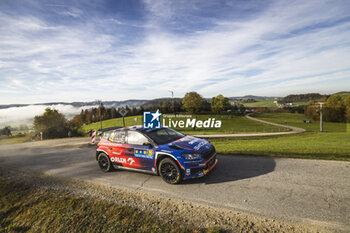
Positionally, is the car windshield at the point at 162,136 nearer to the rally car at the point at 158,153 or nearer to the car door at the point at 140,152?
the rally car at the point at 158,153

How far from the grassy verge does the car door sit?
1792mm

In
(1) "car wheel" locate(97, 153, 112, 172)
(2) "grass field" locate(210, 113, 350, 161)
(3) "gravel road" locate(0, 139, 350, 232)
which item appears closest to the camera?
(3) "gravel road" locate(0, 139, 350, 232)

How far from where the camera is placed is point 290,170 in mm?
5934

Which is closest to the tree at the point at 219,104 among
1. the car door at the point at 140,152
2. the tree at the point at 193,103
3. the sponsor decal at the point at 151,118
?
the tree at the point at 193,103

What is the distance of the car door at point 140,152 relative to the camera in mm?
5945

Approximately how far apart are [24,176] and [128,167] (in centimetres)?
478

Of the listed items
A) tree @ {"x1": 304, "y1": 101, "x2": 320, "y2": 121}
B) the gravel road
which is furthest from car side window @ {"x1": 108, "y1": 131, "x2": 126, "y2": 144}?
tree @ {"x1": 304, "y1": 101, "x2": 320, "y2": 121}

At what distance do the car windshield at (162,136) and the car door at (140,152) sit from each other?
30 centimetres

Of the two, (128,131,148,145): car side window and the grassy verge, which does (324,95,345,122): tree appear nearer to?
(128,131,148,145): car side window

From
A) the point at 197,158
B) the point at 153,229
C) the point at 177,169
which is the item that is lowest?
the point at 153,229

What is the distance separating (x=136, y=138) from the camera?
644 centimetres

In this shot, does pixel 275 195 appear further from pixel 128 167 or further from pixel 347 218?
pixel 128 167

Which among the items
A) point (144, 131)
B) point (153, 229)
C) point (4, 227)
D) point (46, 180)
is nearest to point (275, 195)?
point (153, 229)

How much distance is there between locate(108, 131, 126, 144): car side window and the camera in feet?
22.2
